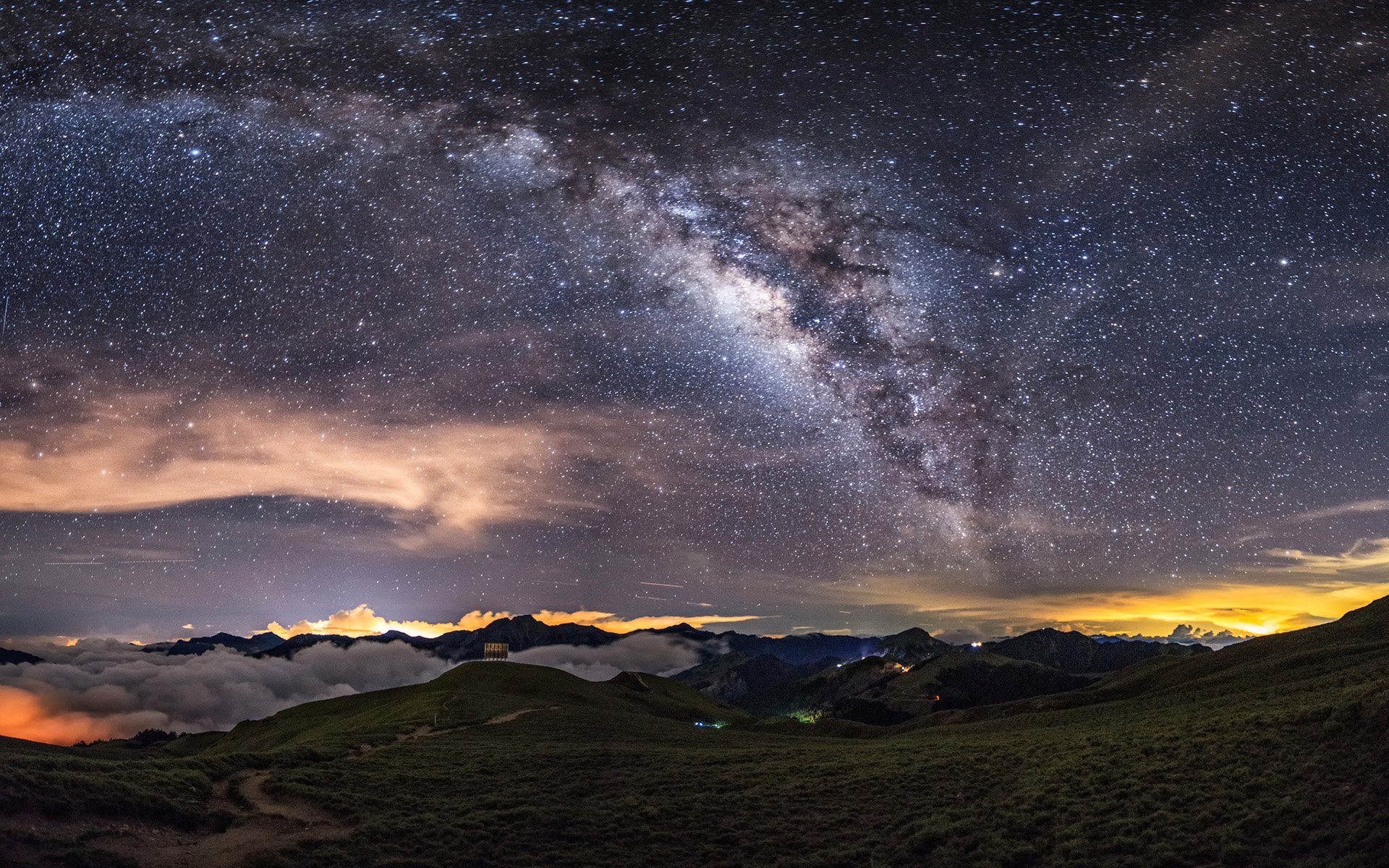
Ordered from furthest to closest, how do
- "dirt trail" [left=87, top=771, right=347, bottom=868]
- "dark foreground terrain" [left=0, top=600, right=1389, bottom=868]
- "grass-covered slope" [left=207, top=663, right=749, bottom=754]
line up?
"grass-covered slope" [left=207, top=663, right=749, bottom=754], "dirt trail" [left=87, top=771, right=347, bottom=868], "dark foreground terrain" [left=0, top=600, right=1389, bottom=868]

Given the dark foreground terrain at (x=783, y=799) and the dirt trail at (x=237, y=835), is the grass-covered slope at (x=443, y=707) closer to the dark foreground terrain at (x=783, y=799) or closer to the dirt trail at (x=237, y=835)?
the dirt trail at (x=237, y=835)

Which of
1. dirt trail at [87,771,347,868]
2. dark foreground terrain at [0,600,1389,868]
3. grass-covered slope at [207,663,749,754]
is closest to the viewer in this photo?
dark foreground terrain at [0,600,1389,868]

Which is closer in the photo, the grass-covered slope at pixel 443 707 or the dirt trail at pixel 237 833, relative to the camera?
the dirt trail at pixel 237 833

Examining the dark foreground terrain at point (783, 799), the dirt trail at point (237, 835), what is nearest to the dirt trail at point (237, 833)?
the dirt trail at point (237, 835)

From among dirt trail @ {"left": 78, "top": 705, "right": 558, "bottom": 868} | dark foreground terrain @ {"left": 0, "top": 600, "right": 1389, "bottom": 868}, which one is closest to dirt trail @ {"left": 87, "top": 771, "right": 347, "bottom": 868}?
dirt trail @ {"left": 78, "top": 705, "right": 558, "bottom": 868}

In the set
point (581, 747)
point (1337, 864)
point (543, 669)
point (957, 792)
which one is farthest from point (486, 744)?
point (543, 669)

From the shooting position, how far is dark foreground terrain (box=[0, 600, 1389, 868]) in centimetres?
2247

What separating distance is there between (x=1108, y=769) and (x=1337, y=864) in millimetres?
13691

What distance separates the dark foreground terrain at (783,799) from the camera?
22469 millimetres

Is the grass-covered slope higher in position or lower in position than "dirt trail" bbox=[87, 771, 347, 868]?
lower

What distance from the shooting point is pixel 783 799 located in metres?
33.5

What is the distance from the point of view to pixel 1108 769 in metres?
31.0

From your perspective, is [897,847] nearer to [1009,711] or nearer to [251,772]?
→ [251,772]

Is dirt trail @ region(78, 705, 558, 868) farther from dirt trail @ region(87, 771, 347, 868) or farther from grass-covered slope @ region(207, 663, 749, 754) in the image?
grass-covered slope @ region(207, 663, 749, 754)
